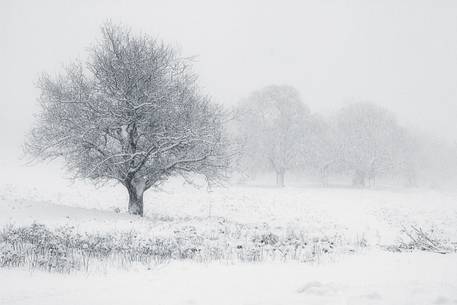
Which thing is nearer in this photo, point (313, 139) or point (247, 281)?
point (247, 281)

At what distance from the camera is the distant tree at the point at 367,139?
55.9 m

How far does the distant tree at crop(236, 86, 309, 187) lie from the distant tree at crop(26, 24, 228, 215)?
31.3 m

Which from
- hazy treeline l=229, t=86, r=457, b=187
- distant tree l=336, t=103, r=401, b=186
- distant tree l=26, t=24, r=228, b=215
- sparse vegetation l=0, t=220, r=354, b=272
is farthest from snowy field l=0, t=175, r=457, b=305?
distant tree l=336, t=103, r=401, b=186

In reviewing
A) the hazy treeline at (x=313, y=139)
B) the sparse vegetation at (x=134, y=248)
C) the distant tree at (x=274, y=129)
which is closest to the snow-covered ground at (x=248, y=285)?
the sparse vegetation at (x=134, y=248)

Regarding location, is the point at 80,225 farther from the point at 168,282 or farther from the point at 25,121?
the point at 25,121

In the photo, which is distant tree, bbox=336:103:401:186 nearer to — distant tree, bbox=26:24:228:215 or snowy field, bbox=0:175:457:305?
distant tree, bbox=26:24:228:215

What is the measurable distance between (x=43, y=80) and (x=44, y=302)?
56.6ft

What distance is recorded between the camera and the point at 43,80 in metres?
21.3

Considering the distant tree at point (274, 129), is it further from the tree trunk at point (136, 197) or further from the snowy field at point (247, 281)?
the snowy field at point (247, 281)

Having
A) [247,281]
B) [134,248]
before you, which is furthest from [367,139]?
[247,281]

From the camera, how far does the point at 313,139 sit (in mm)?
55375

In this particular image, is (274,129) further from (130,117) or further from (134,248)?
(134,248)

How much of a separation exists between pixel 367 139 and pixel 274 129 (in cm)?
1360

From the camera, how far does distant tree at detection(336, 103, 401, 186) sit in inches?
2200
